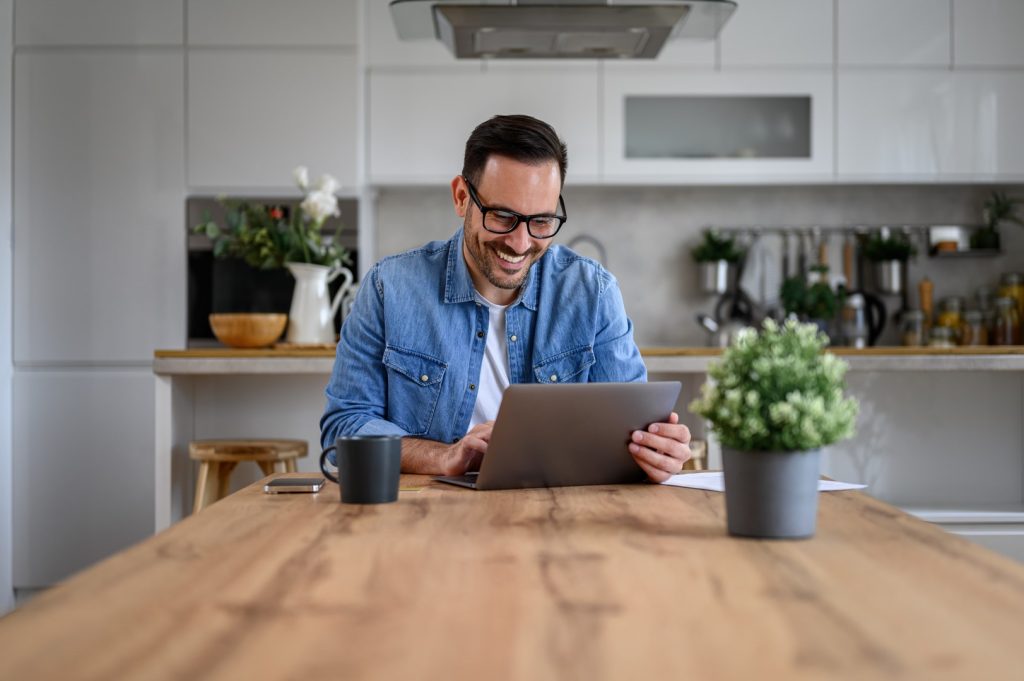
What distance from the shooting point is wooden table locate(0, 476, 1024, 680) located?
65 centimetres

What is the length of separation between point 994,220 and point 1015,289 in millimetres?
322

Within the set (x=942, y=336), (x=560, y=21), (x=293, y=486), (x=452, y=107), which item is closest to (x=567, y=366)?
(x=293, y=486)

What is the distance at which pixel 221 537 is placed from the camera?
3.56 ft

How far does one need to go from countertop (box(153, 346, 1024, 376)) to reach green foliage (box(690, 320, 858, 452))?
7.14ft

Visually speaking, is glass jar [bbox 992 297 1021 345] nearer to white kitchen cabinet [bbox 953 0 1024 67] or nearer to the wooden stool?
white kitchen cabinet [bbox 953 0 1024 67]

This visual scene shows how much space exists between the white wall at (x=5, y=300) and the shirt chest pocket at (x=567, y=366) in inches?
111

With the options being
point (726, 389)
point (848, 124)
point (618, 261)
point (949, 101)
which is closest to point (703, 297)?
point (618, 261)

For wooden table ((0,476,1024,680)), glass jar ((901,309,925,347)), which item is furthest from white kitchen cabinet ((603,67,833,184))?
wooden table ((0,476,1024,680))

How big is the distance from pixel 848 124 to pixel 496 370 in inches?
108

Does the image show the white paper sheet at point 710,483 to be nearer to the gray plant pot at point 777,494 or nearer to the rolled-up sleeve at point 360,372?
the gray plant pot at point 777,494

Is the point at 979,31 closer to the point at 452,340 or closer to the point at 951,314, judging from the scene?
the point at 951,314

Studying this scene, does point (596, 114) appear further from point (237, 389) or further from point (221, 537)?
point (221, 537)

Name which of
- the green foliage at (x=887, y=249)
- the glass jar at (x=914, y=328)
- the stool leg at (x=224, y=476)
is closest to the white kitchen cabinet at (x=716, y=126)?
the green foliage at (x=887, y=249)

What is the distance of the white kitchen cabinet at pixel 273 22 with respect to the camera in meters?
4.21
